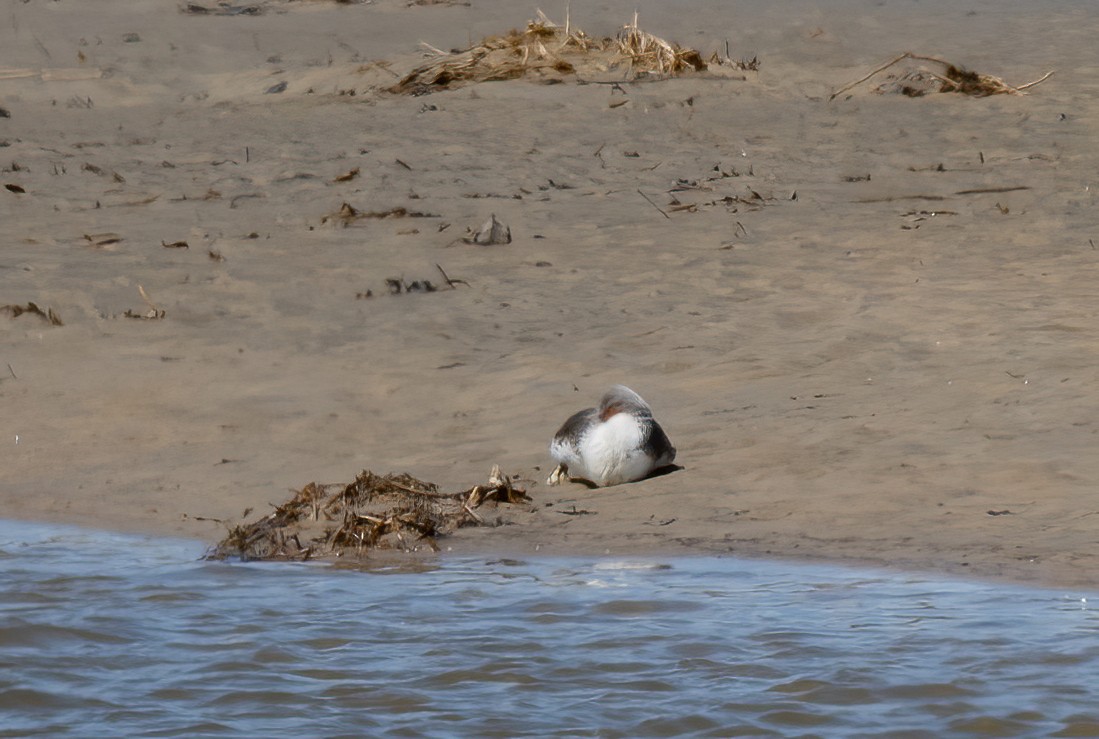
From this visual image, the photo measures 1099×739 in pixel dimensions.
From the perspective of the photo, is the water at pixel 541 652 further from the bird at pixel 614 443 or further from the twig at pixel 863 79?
the twig at pixel 863 79

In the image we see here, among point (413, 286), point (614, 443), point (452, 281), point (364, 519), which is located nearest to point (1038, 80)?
point (452, 281)

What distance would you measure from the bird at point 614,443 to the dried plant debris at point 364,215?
13.4 ft

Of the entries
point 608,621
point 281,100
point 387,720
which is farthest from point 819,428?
point 281,100

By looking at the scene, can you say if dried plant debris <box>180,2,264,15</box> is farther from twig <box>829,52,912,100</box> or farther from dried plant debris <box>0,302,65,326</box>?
dried plant debris <box>0,302,65,326</box>

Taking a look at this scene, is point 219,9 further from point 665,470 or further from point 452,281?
point 665,470

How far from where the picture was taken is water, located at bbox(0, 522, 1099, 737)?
4051 mm

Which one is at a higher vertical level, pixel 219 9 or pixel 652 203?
pixel 219 9

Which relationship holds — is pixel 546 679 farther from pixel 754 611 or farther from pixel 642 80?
pixel 642 80

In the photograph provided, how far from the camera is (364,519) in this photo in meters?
5.75

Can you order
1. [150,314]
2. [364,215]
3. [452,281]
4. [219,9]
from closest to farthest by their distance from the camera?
[150,314] → [452,281] → [364,215] → [219,9]

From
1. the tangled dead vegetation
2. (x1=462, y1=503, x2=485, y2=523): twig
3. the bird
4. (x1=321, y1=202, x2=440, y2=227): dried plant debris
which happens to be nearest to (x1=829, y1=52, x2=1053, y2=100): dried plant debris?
the tangled dead vegetation

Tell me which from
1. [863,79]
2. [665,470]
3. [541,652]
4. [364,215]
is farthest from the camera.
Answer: [863,79]

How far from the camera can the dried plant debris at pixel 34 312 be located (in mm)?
8367

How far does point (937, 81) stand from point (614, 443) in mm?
7548
